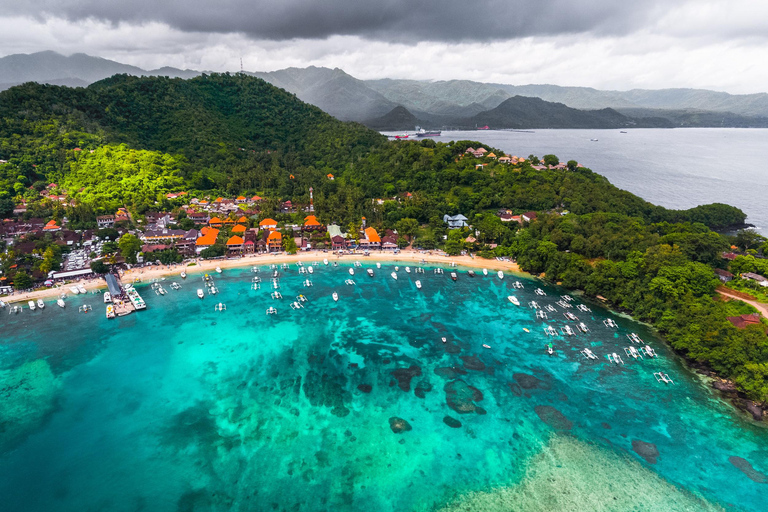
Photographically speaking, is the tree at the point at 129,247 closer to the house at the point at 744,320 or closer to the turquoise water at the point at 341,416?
the turquoise water at the point at 341,416

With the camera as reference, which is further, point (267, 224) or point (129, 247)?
point (267, 224)

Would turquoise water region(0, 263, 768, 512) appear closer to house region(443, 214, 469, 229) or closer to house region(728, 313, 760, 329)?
house region(728, 313, 760, 329)

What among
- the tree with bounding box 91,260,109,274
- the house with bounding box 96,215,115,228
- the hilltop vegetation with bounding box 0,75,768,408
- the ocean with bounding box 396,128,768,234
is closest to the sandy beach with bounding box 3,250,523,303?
the tree with bounding box 91,260,109,274

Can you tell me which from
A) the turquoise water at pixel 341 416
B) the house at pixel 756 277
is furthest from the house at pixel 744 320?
the house at pixel 756 277

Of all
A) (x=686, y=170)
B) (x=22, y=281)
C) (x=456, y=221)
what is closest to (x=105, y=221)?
(x=22, y=281)

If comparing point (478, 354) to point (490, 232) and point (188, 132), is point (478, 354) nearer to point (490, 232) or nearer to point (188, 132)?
point (490, 232)

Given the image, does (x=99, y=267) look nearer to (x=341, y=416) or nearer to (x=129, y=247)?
(x=129, y=247)
